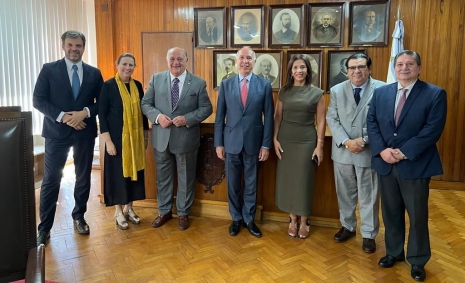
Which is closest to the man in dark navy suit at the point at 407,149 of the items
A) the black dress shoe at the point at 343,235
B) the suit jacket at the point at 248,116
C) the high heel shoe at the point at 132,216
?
the black dress shoe at the point at 343,235

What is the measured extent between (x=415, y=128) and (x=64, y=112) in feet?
8.42

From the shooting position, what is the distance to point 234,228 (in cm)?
319

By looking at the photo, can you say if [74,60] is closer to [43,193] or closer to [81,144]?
[81,144]

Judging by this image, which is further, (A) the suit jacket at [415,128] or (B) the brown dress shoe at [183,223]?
(B) the brown dress shoe at [183,223]

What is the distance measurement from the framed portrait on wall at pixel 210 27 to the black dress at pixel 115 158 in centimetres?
227

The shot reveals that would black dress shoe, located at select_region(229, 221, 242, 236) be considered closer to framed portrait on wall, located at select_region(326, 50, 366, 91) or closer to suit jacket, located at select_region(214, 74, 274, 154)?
suit jacket, located at select_region(214, 74, 274, 154)

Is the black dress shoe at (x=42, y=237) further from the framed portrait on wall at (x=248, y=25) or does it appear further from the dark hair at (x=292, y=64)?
the framed portrait on wall at (x=248, y=25)

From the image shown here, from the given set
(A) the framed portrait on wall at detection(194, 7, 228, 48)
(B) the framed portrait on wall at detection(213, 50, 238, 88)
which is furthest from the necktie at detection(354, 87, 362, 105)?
(A) the framed portrait on wall at detection(194, 7, 228, 48)

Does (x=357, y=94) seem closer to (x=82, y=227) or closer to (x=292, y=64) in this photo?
(x=292, y=64)

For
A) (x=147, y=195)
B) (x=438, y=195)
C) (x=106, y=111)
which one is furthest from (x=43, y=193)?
(x=438, y=195)

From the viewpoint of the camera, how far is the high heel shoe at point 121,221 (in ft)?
10.8

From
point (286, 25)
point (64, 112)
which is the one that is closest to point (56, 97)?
point (64, 112)

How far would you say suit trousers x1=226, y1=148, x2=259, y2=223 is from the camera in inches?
122

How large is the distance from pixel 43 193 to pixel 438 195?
4318 mm
